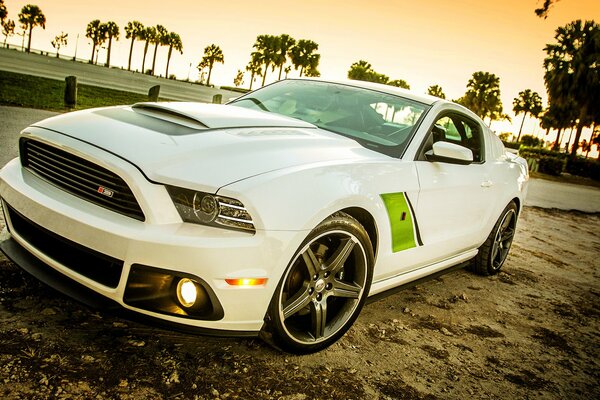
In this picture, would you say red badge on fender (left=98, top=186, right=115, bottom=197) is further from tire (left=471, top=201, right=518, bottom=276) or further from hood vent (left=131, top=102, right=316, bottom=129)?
tire (left=471, top=201, right=518, bottom=276)

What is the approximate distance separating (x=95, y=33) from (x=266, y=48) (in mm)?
51972

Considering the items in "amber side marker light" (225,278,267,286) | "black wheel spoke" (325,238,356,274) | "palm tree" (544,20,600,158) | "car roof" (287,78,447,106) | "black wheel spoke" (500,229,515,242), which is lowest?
"black wheel spoke" (500,229,515,242)

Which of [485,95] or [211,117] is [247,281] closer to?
[211,117]

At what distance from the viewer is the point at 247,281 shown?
2012 millimetres

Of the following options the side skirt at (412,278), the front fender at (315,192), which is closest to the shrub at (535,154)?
the side skirt at (412,278)

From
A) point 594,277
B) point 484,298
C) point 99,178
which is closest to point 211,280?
point 99,178

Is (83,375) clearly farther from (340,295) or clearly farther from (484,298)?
(484,298)

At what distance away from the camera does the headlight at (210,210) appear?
1979 mm

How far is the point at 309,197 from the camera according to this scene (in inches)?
84.8

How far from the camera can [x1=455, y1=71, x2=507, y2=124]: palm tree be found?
69188 mm

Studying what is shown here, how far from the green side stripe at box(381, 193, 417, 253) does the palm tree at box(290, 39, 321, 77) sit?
87.8 meters

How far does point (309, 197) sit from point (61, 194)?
113cm

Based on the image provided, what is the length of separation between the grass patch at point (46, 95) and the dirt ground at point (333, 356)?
10956 millimetres

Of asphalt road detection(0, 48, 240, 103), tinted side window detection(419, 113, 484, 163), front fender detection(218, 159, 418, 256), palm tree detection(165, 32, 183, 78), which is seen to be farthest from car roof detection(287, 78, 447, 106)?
palm tree detection(165, 32, 183, 78)
